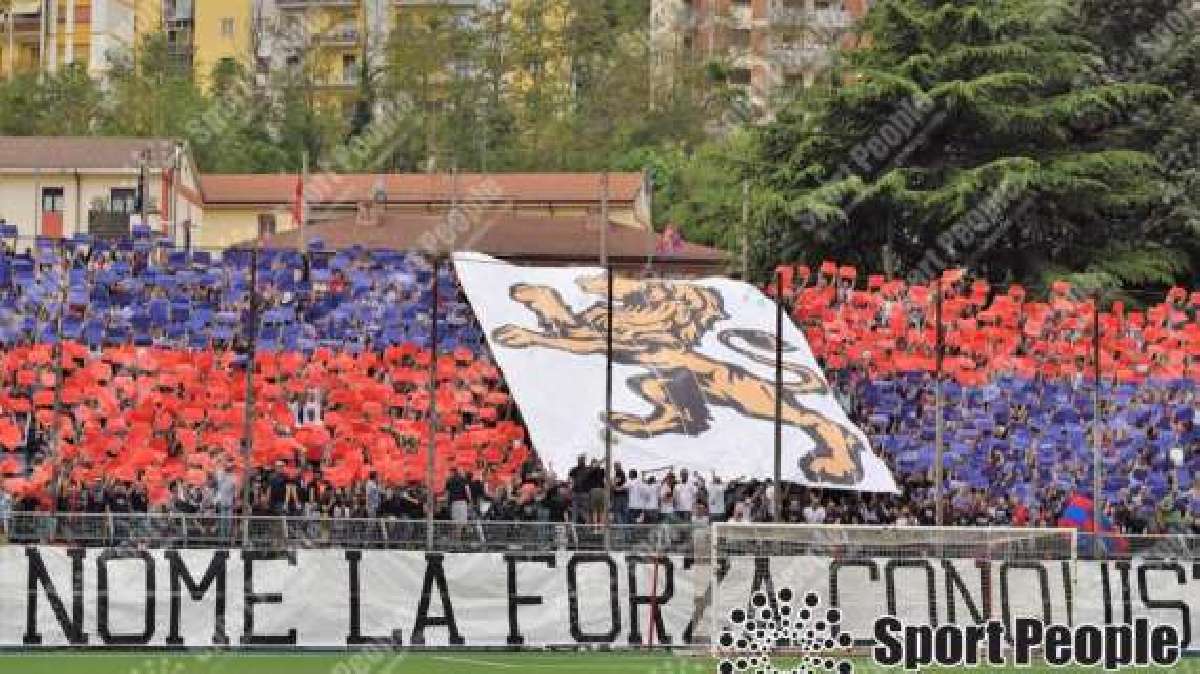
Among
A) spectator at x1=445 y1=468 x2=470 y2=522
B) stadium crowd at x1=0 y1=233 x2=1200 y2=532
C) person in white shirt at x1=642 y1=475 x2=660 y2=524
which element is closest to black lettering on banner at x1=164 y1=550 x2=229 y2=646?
stadium crowd at x1=0 y1=233 x2=1200 y2=532

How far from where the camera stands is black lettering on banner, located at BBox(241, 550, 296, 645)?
82.4ft

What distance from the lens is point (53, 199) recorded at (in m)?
70.2

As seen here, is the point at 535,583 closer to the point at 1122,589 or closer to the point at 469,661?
the point at 469,661

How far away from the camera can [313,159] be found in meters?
83.4

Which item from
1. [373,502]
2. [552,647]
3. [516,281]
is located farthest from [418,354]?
[552,647]

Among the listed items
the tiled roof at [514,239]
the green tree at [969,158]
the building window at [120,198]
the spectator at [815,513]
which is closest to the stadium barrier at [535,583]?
the spectator at [815,513]

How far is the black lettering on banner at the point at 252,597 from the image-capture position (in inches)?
989

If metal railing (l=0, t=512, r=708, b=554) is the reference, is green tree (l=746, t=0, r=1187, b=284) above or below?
above

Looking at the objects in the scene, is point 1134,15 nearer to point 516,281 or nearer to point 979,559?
point 516,281

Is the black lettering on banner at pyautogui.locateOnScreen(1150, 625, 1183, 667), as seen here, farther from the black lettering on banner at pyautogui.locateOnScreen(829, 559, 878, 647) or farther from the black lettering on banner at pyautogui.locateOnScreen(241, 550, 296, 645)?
the black lettering on banner at pyautogui.locateOnScreen(241, 550, 296, 645)

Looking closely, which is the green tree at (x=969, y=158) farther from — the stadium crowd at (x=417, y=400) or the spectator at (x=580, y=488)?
the spectator at (x=580, y=488)

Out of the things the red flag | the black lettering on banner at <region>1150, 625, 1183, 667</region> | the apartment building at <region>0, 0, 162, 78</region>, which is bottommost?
the black lettering on banner at <region>1150, 625, 1183, 667</region>

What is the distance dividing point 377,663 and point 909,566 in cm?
658

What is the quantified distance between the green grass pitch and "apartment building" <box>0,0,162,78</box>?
73.7m
